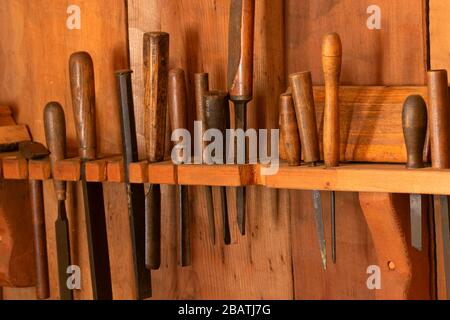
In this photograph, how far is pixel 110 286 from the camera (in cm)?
181

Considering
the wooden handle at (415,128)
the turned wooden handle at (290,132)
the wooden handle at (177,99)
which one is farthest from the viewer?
the wooden handle at (177,99)

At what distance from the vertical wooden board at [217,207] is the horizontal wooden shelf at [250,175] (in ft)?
0.40

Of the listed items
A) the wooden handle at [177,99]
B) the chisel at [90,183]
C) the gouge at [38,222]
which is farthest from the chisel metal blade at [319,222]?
the gouge at [38,222]

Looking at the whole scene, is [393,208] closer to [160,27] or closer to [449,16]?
[449,16]

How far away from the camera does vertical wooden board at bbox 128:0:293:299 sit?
171cm

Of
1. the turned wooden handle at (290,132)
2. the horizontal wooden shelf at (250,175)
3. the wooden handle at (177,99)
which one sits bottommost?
the horizontal wooden shelf at (250,175)

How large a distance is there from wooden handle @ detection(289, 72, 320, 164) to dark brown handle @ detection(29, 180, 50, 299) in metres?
0.54

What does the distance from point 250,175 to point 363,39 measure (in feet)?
0.96

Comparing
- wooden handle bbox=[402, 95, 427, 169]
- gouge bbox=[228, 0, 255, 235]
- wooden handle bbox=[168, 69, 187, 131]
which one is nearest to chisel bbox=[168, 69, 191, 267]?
wooden handle bbox=[168, 69, 187, 131]

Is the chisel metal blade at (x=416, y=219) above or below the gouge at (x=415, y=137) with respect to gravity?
below

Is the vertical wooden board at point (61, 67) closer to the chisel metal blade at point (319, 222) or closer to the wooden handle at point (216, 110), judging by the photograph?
the wooden handle at point (216, 110)

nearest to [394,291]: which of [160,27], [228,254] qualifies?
[228,254]

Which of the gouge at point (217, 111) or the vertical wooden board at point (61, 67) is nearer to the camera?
the gouge at point (217, 111)

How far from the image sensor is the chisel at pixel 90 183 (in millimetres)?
1739
